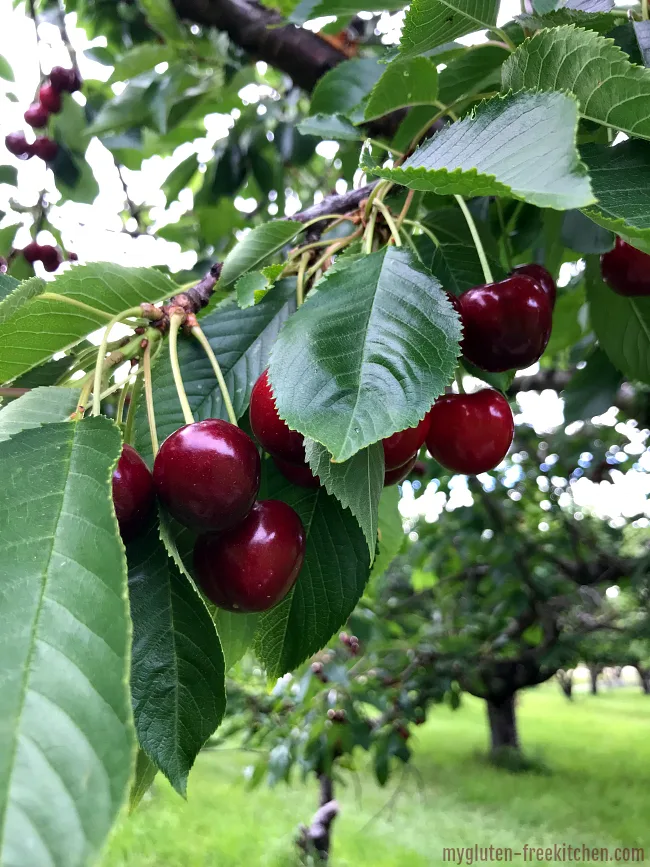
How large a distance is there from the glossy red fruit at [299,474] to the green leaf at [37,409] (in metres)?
0.20

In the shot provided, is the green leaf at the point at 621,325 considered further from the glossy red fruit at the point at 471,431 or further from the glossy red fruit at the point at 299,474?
the glossy red fruit at the point at 299,474

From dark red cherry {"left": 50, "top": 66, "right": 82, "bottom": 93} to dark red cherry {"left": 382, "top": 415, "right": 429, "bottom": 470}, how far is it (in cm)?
218

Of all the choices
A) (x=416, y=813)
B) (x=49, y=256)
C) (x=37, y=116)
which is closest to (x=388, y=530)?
(x=49, y=256)

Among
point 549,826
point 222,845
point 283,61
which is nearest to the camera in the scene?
point 283,61

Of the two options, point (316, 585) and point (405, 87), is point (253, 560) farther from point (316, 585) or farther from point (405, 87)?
point (405, 87)

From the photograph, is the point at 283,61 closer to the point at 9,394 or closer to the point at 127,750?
the point at 9,394

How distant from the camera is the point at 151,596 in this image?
0.56m

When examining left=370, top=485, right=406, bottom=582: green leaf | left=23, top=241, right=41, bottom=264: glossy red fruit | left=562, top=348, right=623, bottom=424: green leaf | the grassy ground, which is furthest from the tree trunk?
left=370, top=485, right=406, bottom=582: green leaf

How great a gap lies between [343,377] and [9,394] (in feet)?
1.28

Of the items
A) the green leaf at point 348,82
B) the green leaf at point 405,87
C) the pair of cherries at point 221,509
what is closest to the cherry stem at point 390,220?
the green leaf at point 405,87

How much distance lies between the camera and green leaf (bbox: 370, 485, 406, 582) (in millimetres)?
1000

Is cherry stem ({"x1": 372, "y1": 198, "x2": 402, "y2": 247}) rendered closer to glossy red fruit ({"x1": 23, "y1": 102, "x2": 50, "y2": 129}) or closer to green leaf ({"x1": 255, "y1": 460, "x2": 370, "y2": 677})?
green leaf ({"x1": 255, "y1": 460, "x2": 370, "y2": 677})

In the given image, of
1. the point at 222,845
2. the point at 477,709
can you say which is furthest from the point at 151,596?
the point at 477,709

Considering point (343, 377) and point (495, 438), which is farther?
point (495, 438)
